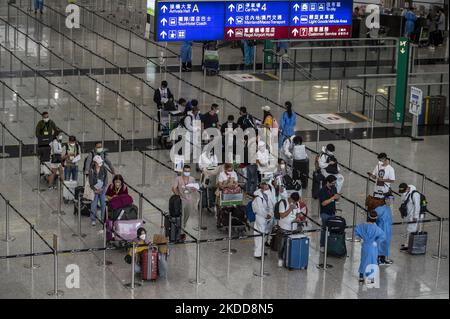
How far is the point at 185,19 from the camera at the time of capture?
2322 cm

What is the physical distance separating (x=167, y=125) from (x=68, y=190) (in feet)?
16.4

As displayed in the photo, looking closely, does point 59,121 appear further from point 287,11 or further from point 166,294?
point 166,294

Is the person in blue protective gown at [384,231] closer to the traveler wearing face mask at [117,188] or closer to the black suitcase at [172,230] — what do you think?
the black suitcase at [172,230]

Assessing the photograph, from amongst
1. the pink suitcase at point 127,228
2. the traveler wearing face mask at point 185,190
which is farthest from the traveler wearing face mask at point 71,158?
the pink suitcase at point 127,228

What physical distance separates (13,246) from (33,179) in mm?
4004

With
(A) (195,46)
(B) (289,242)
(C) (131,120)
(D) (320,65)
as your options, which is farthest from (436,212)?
(A) (195,46)

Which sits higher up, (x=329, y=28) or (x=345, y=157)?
(x=329, y=28)

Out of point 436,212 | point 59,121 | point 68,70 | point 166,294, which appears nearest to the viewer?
point 166,294

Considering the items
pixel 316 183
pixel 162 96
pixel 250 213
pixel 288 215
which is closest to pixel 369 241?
pixel 288 215

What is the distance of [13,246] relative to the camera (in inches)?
734

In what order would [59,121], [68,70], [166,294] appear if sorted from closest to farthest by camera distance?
[166,294] → [59,121] → [68,70]

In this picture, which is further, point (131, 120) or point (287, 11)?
point (131, 120)

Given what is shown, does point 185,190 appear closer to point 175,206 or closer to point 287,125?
point 175,206

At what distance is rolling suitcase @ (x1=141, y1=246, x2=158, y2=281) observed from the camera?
17094 millimetres
